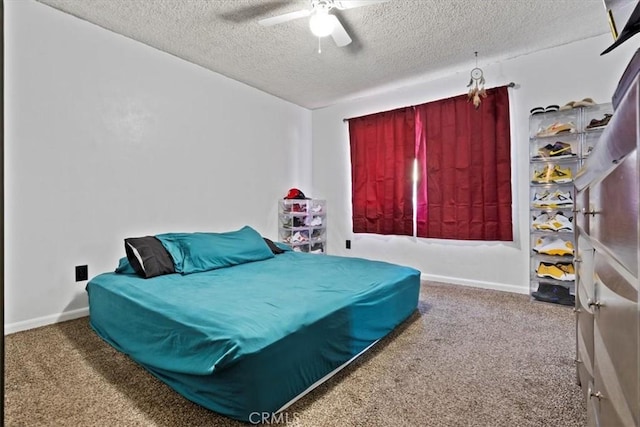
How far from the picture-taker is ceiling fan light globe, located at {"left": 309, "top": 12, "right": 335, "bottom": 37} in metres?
2.05

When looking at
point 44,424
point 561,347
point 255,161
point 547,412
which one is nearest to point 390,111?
point 255,161

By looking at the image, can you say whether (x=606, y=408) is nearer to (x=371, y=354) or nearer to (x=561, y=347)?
(x=371, y=354)

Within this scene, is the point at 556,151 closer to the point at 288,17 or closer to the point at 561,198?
the point at 561,198

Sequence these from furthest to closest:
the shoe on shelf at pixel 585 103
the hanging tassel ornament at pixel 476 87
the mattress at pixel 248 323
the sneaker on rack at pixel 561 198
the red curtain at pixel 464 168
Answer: the red curtain at pixel 464 168, the hanging tassel ornament at pixel 476 87, the sneaker on rack at pixel 561 198, the shoe on shelf at pixel 585 103, the mattress at pixel 248 323

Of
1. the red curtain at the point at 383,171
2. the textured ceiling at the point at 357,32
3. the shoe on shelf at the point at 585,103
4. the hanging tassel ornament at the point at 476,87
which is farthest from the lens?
the red curtain at the point at 383,171

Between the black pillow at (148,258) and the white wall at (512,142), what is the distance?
2580 mm

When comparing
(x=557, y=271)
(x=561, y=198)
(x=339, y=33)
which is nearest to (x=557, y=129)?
(x=561, y=198)

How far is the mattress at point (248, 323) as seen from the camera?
1.31 m

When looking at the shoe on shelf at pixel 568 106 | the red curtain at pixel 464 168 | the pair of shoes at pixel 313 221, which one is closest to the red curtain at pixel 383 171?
the red curtain at pixel 464 168

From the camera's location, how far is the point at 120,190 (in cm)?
284

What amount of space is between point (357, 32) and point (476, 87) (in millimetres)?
1394

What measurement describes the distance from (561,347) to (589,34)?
2654 mm

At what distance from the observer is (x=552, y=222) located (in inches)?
116

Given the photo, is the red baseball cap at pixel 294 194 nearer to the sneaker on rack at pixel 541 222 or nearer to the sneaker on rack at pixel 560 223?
the sneaker on rack at pixel 541 222
